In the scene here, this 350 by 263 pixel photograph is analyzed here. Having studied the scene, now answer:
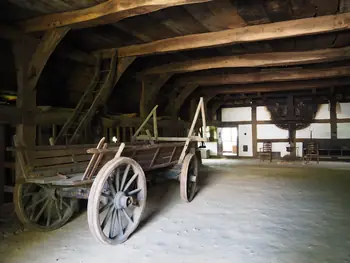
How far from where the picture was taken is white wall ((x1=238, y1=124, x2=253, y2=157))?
11.5m

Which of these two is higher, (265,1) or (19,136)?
(265,1)

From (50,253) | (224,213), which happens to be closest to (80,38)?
(50,253)

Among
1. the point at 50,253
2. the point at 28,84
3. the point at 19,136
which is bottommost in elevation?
the point at 50,253

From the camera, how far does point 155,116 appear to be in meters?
4.61

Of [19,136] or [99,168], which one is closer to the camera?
[99,168]

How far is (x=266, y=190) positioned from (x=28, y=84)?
13.0 feet

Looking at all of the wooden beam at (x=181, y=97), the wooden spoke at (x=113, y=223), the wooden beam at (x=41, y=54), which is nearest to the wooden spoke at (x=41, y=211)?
the wooden spoke at (x=113, y=223)

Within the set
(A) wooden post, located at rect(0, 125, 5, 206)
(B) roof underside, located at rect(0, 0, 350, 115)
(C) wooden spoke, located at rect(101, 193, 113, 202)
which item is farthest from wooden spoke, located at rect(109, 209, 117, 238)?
(B) roof underside, located at rect(0, 0, 350, 115)

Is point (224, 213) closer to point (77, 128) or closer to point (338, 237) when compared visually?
point (338, 237)

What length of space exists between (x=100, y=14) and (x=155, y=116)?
1993 millimetres

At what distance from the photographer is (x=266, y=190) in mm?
5035

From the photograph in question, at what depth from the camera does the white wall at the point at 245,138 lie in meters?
11.5

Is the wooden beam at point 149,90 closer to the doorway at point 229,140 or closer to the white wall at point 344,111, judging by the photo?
the white wall at point 344,111

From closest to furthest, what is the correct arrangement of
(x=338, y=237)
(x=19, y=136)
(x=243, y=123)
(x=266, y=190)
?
1. (x=338, y=237)
2. (x=19, y=136)
3. (x=266, y=190)
4. (x=243, y=123)
